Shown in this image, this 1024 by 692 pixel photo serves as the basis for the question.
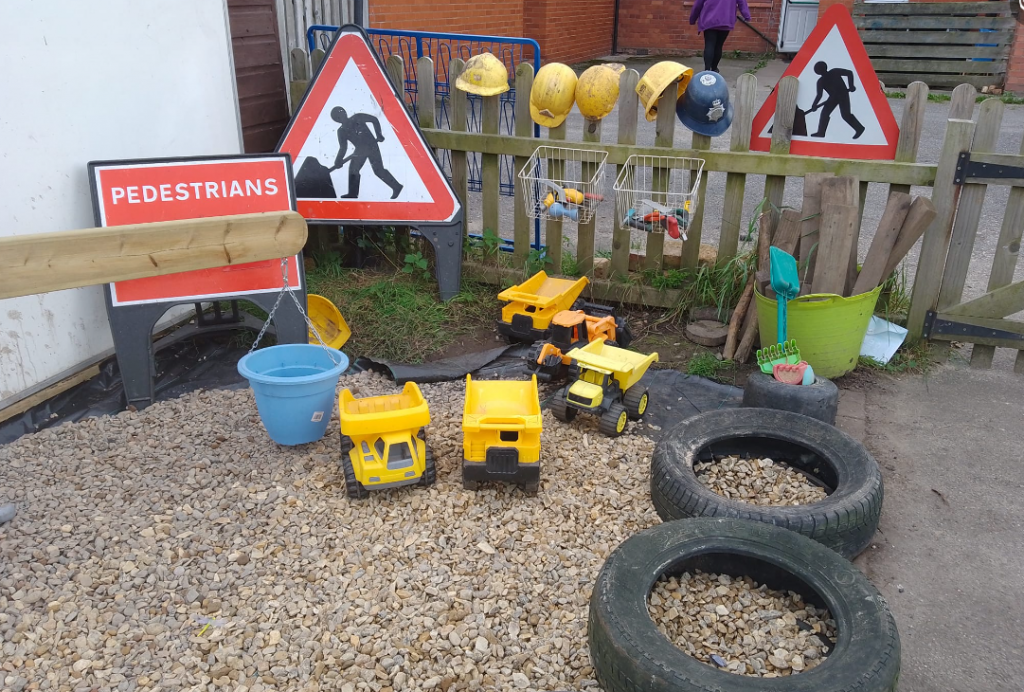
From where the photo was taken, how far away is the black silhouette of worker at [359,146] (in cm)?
496

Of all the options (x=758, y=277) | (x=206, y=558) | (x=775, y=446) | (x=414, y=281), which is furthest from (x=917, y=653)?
(x=414, y=281)

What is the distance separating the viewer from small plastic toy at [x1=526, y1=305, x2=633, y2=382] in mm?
4227

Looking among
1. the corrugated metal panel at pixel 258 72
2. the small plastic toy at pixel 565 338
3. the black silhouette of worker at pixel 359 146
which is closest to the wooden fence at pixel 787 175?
the corrugated metal panel at pixel 258 72

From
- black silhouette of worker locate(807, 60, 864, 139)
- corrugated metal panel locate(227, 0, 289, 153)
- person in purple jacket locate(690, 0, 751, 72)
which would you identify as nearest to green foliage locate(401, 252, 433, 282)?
corrugated metal panel locate(227, 0, 289, 153)

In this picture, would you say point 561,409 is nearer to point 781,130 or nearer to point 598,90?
point 598,90

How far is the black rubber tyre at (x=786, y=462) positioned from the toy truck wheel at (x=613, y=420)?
39 centimetres

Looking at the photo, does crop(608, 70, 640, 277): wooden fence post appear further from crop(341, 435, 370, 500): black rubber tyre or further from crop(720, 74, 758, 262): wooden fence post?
crop(341, 435, 370, 500): black rubber tyre

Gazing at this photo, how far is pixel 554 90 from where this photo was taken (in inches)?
192

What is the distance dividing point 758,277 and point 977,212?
134 centimetres

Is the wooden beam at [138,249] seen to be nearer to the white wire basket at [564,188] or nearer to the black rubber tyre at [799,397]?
the white wire basket at [564,188]

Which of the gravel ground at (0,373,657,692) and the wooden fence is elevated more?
the wooden fence

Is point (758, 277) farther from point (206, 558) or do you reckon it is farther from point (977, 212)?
point (206, 558)

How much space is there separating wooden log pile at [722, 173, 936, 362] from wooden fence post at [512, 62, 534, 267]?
1.63m

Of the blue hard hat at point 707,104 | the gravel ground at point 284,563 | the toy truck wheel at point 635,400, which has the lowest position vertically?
the gravel ground at point 284,563
